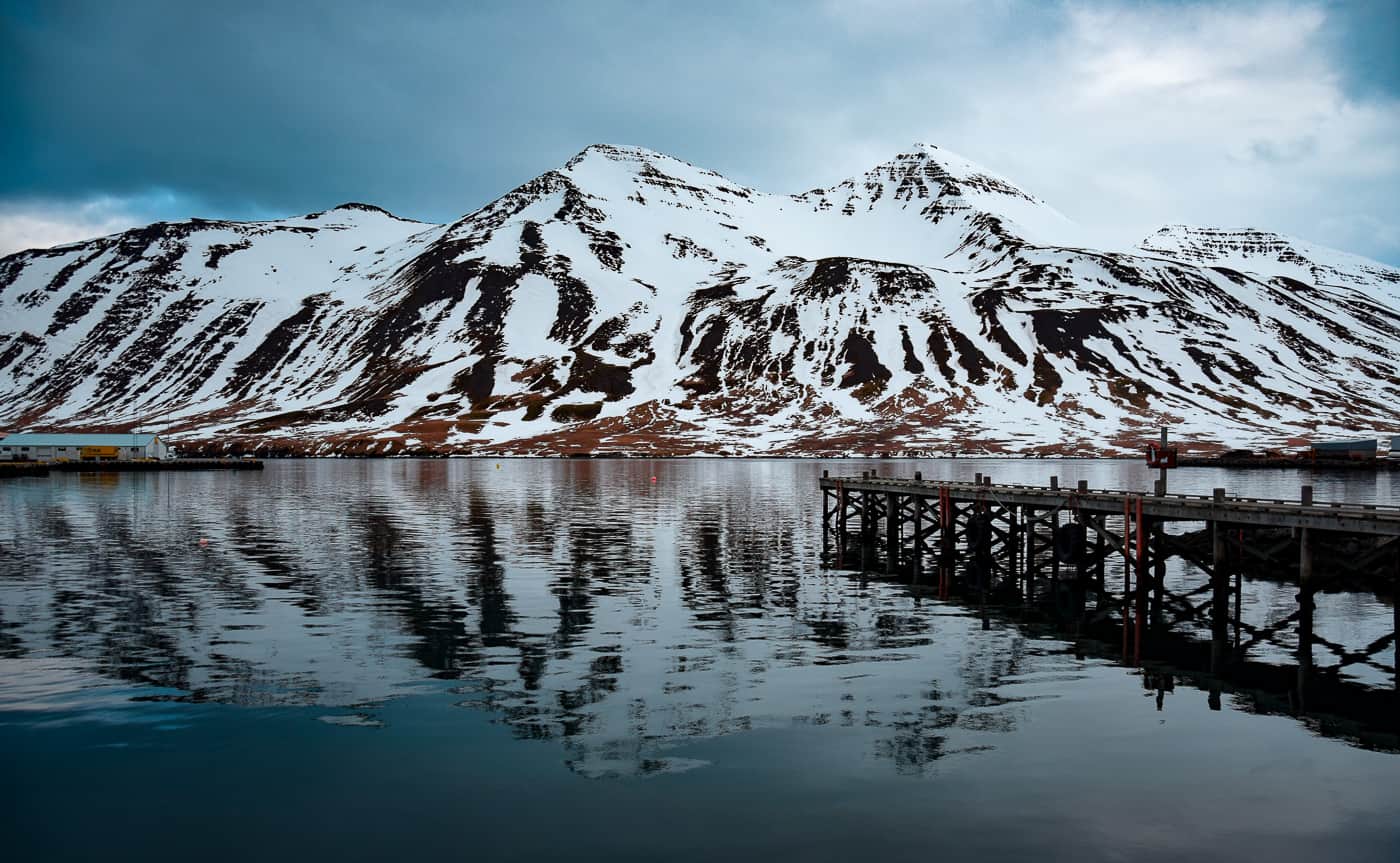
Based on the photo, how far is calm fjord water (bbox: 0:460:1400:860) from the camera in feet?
57.6

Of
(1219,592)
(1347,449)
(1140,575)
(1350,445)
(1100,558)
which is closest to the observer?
(1219,592)

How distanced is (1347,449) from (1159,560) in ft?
547

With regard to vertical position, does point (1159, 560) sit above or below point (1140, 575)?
above

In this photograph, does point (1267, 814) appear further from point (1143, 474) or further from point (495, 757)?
point (1143, 474)

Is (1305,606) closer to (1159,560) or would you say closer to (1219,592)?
(1219,592)

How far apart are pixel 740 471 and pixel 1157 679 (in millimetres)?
143006

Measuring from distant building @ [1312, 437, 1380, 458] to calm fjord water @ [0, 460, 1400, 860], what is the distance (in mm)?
150465

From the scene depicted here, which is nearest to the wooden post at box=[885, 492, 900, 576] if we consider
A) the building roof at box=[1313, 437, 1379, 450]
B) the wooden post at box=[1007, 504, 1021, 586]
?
the wooden post at box=[1007, 504, 1021, 586]

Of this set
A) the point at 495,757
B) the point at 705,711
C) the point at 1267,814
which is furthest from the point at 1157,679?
the point at 495,757

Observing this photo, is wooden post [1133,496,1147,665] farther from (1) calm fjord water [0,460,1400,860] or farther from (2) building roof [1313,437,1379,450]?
(2) building roof [1313,437,1379,450]

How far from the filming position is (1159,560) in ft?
136

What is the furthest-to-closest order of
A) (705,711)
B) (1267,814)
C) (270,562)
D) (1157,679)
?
(270,562), (1157,679), (705,711), (1267,814)

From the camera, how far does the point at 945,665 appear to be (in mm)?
30625

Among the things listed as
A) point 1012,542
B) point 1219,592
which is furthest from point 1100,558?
point 1219,592
